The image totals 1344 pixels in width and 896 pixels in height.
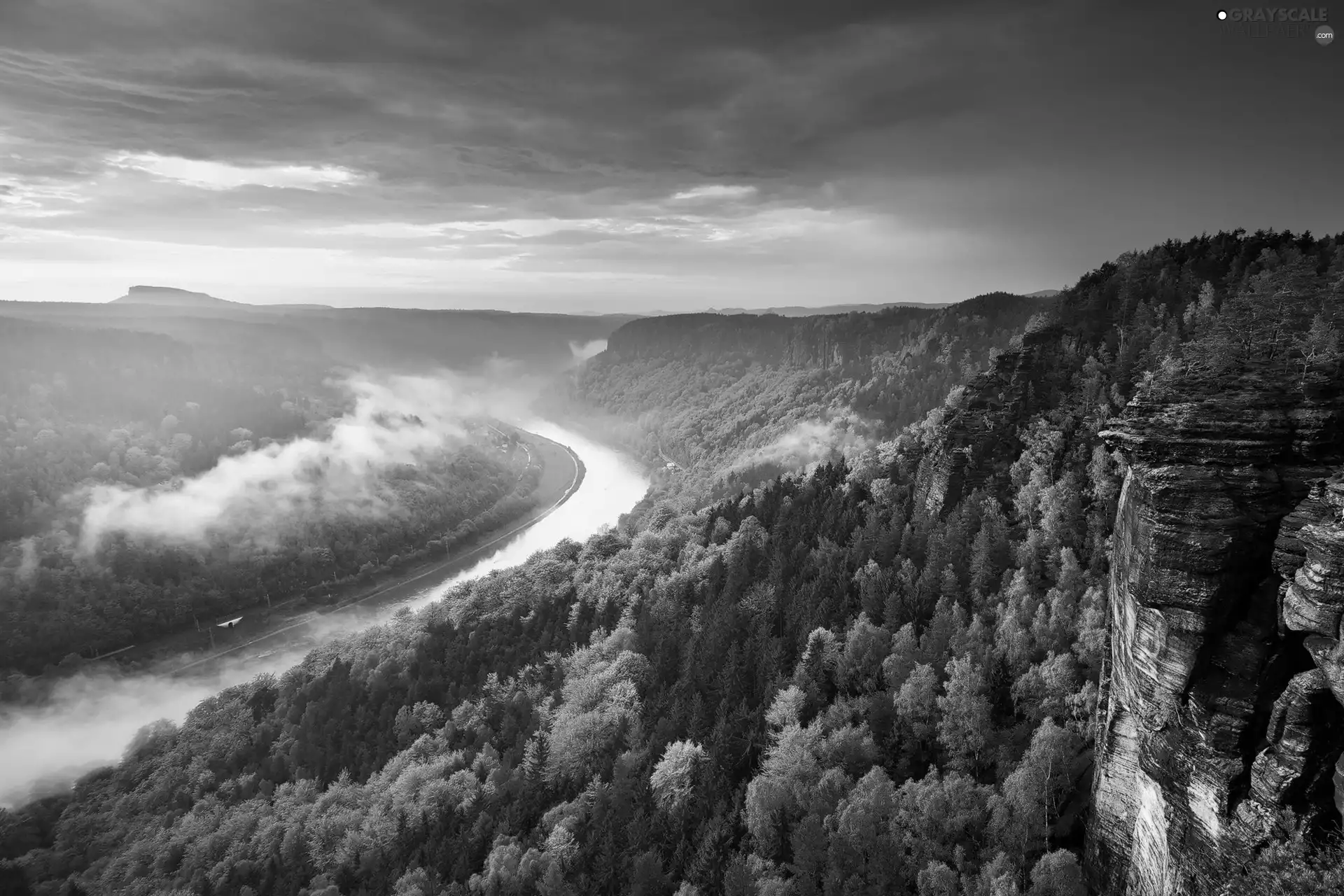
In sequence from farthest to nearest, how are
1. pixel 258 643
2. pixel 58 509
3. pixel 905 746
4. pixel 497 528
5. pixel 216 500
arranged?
1. pixel 497 528
2. pixel 216 500
3. pixel 58 509
4. pixel 258 643
5. pixel 905 746

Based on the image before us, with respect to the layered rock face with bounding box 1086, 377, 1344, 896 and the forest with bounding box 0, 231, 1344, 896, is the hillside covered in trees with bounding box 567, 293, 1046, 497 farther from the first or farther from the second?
the layered rock face with bounding box 1086, 377, 1344, 896

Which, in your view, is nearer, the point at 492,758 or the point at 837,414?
the point at 492,758

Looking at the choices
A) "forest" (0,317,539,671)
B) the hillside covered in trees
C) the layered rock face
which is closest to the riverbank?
"forest" (0,317,539,671)

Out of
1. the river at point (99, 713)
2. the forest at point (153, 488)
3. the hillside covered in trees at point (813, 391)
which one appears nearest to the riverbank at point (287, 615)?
the river at point (99, 713)

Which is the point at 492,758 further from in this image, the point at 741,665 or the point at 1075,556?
the point at 1075,556

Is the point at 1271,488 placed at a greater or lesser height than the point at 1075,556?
greater

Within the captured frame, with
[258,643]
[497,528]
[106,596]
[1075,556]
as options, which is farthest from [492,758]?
[497,528]
